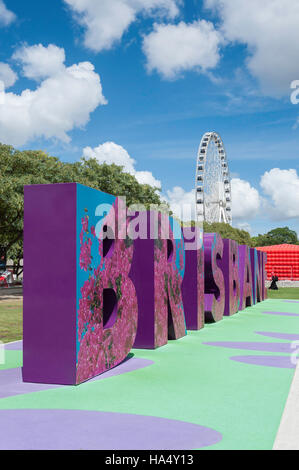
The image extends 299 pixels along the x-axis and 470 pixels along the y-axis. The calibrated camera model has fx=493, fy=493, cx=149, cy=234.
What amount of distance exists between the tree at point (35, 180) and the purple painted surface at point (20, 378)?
34.6ft

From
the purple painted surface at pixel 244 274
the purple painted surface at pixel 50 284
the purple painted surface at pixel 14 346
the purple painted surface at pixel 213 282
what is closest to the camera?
the purple painted surface at pixel 50 284

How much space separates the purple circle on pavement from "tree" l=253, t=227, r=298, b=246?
99005mm

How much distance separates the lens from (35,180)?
77.6ft

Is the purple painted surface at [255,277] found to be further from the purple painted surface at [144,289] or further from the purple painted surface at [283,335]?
the purple painted surface at [144,289]

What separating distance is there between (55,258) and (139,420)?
8.55 feet

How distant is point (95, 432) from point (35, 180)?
20.4m

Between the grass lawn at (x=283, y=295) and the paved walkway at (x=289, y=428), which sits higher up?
the paved walkway at (x=289, y=428)

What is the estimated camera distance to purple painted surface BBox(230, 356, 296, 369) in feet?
24.8

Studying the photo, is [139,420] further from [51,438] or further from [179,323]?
[179,323]

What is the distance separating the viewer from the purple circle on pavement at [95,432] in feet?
13.2

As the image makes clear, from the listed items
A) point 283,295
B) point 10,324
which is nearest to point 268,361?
point 10,324

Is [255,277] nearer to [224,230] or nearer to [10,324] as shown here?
[10,324]

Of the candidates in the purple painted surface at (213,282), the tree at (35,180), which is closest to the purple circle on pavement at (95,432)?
the purple painted surface at (213,282)

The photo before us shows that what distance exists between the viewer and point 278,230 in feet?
347
